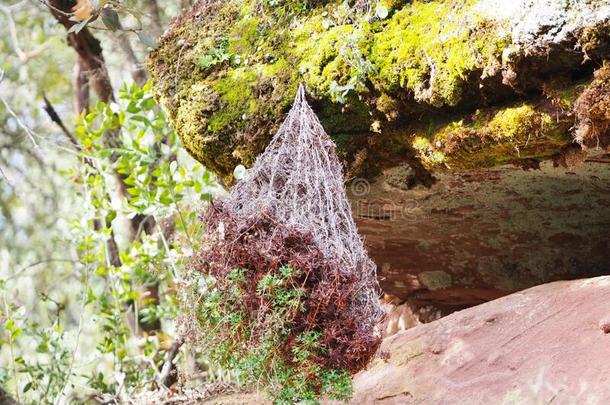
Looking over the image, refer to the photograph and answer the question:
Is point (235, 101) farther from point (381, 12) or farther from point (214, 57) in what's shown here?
point (381, 12)

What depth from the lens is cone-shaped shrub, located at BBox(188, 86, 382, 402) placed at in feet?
9.37

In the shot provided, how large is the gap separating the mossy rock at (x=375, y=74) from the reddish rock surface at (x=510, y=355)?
82 centimetres

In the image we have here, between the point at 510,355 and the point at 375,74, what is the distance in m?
1.52

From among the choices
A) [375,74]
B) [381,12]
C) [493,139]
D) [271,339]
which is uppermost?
[381,12]

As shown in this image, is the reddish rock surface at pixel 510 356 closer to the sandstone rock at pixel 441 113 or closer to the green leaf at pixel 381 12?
the sandstone rock at pixel 441 113

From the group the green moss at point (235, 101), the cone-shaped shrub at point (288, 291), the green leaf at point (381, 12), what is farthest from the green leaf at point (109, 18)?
the green leaf at point (381, 12)

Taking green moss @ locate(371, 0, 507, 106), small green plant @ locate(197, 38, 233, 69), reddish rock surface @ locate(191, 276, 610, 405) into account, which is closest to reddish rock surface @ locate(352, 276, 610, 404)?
reddish rock surface @ locate(191, 276, 610, 405)

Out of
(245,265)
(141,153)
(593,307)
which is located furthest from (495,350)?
(141,153)

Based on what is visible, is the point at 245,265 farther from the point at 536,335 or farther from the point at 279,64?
the point at 536,335

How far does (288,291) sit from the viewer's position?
286cm

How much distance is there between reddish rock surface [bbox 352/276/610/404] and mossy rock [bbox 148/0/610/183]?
0.82 m

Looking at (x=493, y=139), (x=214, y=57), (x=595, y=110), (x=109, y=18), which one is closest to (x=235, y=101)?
(x=214, y=57)

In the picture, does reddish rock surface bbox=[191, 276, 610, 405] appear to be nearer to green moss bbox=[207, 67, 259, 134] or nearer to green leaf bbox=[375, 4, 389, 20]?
green moss bbox=[207, 67, 259, 134]

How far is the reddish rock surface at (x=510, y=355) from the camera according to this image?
3064 mm
